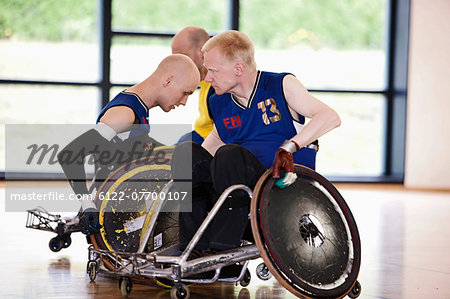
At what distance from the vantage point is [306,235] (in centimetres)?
205

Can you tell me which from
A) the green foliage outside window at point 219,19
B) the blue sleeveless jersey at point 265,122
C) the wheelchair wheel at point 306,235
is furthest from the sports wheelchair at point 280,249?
the green foliage outside window at point 219,19

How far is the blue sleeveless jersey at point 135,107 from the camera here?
2.58m

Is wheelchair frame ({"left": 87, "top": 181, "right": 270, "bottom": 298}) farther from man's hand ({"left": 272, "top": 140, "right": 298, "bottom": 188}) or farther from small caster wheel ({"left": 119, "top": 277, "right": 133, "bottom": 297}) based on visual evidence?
man's hand ({"left": 272, "top": 140, "right": 298, "bottom": 188})

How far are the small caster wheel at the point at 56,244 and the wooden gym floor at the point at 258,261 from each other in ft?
0.10

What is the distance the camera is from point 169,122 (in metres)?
7.64

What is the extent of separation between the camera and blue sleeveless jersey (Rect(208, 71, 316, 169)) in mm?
2342

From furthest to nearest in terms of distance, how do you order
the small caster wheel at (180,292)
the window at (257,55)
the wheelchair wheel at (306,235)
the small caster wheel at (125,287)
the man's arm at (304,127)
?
the window at (257,55) < the small caster wheel at (125,287) < the small caster wheel at (180,292) < the man's arm at (304,127) < the wheelchair wheel at (306,235)

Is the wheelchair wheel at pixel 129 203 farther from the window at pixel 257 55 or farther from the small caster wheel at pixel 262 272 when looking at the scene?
the window at pixel 257 55

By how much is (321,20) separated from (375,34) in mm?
692

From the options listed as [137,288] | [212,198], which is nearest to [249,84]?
[212,198]

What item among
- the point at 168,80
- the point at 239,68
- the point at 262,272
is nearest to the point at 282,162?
the point at 239,68

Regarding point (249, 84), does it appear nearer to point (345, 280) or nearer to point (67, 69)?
point (345, 280)

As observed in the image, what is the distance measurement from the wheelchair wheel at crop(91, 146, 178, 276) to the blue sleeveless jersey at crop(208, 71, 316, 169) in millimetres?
339

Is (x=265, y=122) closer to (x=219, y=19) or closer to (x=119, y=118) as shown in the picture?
(x=119, y=118)
